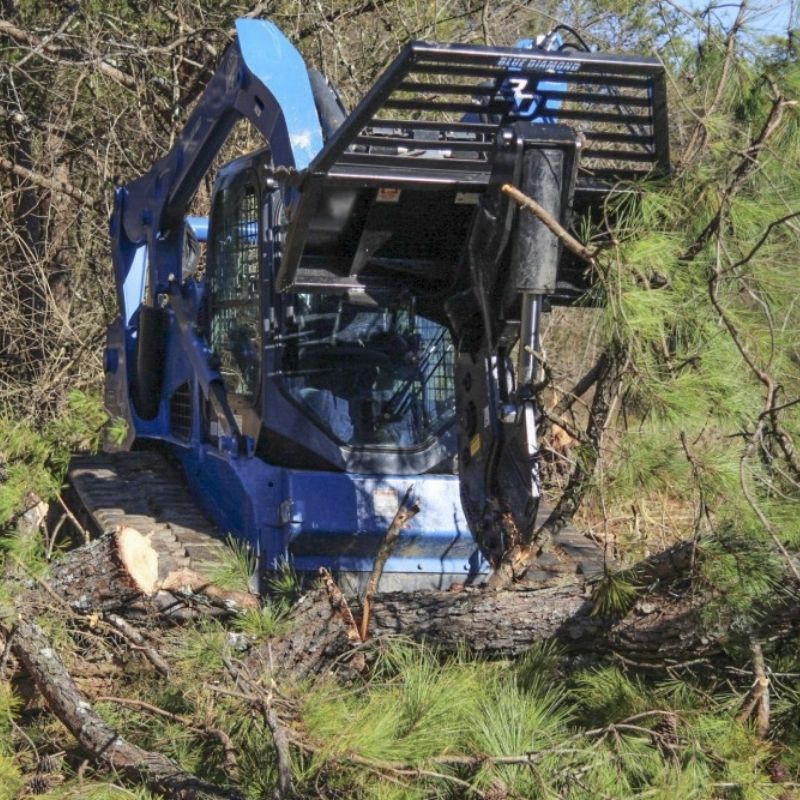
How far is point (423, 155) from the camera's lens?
4262mm

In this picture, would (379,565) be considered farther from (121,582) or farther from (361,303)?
(361,303)

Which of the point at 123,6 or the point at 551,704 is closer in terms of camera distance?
the point at 551,704

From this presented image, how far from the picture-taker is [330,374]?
5.06 m

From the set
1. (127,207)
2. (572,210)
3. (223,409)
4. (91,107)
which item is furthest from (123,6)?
(572,210)

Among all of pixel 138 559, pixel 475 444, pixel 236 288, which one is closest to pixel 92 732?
pixel 138 559

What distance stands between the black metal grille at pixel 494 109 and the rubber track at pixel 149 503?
62.0 inches

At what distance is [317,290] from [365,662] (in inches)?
51.6

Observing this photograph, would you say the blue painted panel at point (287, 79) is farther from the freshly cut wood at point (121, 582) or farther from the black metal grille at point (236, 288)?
the freshly cut wood at point (121, 582)

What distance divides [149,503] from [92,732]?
205cm

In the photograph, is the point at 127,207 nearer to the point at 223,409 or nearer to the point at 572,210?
the point at 223,409

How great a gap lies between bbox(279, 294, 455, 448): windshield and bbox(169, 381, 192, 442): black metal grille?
1095 mm

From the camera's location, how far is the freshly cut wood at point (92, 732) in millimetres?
3430

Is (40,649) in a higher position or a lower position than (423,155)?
lower

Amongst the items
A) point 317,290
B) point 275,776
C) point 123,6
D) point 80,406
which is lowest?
point 275,776
